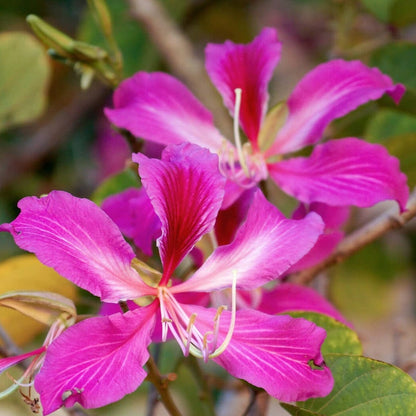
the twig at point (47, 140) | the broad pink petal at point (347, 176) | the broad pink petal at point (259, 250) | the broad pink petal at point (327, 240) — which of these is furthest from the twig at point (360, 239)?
the twig at point (47, 140)

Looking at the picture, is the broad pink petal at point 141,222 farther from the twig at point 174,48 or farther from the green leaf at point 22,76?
the twig at point 174,48

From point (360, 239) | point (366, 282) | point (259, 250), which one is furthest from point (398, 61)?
point (366, 282)

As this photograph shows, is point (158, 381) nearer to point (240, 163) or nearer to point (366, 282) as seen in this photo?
point (240, 163)

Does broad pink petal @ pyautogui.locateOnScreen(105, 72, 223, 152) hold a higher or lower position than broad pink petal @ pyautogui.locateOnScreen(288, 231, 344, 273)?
higher

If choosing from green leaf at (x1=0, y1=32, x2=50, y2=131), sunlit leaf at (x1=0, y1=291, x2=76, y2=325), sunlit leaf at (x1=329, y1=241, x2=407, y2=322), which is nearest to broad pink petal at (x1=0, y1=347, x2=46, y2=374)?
sunlit leaf at (x1=0, y1=291, x2=76, y2=325)

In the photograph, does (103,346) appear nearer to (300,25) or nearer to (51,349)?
(51,349)

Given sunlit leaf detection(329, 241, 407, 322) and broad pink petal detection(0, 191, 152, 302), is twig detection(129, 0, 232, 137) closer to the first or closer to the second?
sunlit leaf detection(329, 241, 407, 322)
